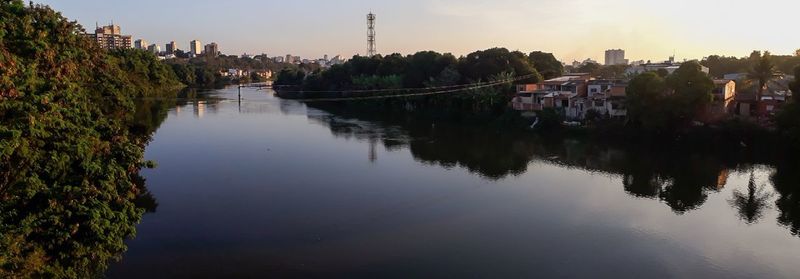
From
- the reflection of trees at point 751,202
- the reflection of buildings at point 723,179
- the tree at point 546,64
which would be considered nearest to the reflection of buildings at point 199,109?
the tree at point 546,64

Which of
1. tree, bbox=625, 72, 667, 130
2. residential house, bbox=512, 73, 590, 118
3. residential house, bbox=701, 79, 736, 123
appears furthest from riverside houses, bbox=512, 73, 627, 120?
residential house, bbox=701, 79, 736, 123

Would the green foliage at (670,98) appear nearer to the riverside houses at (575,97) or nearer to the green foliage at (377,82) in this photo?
the riverside houses at (575,97)

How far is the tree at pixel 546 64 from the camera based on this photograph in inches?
1208

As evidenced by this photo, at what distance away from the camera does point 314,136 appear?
20938 millimetres

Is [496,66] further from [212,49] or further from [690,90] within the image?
[212,49]

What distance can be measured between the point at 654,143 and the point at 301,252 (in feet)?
43.3

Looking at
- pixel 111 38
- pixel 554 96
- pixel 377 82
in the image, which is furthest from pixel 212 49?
pixel 554 96

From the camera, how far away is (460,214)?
1049cm

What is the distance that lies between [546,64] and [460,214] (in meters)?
22.6

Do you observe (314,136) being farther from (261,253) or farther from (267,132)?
(261,253)

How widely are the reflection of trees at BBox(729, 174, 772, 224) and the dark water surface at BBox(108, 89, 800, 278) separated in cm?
4

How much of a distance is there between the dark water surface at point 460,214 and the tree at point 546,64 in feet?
43.2

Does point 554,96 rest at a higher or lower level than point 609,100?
higher

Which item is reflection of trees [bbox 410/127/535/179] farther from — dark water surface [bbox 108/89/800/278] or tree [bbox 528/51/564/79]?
tree [bbox 528/51/564/79]
